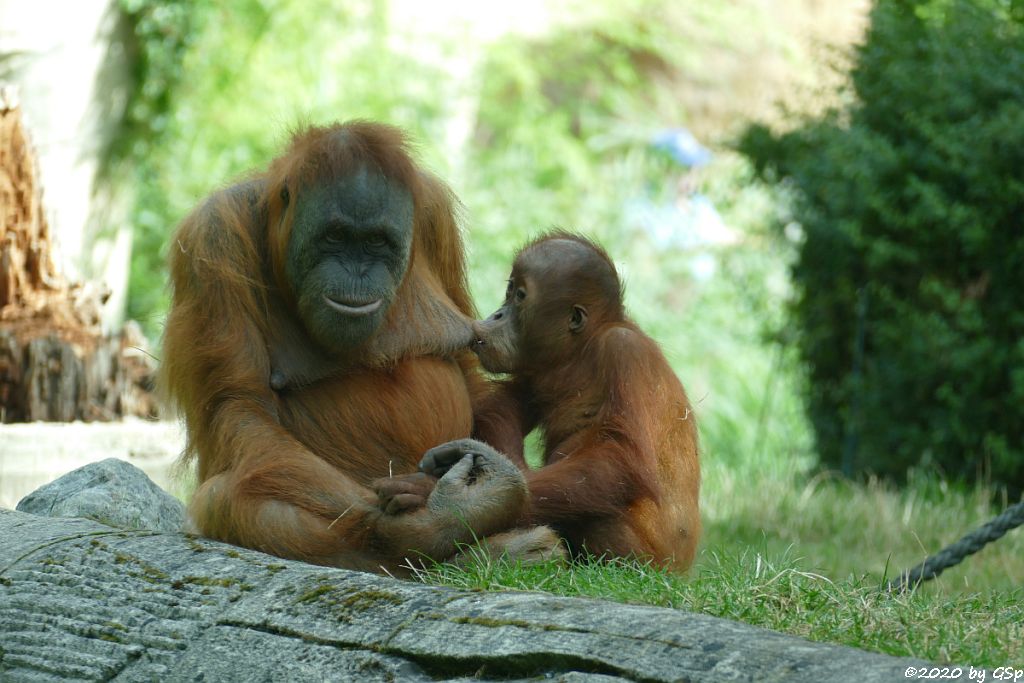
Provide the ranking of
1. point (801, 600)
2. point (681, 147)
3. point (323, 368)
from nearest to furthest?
point (801, 600) → point (323, 368) → point (681, 147)

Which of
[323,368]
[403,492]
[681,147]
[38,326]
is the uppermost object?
[681,147]

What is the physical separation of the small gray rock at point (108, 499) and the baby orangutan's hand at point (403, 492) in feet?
3.38

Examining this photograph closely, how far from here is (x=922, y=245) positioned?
23.4 feet

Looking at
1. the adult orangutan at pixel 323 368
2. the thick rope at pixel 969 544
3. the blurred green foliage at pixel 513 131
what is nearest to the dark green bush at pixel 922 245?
the blurred green foliage at pixel 513 131

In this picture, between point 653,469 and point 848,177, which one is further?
point 848,177

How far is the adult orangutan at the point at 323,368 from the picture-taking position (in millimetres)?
3213

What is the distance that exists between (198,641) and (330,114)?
10750 mm

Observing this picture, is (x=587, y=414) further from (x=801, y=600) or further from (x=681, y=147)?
(x=681, y=147)

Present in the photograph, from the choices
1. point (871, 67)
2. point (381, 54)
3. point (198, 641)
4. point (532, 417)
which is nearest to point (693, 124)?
point (381, 54)

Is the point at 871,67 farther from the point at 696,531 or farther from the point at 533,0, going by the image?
the point at 533,0

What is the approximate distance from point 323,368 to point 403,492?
0.53 metres

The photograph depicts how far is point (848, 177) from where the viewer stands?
727cm

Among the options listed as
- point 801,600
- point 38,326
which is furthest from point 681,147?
point 801,600

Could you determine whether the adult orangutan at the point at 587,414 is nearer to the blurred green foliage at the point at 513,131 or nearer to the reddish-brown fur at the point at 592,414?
the reddish-brown fur at the point at 592,414
